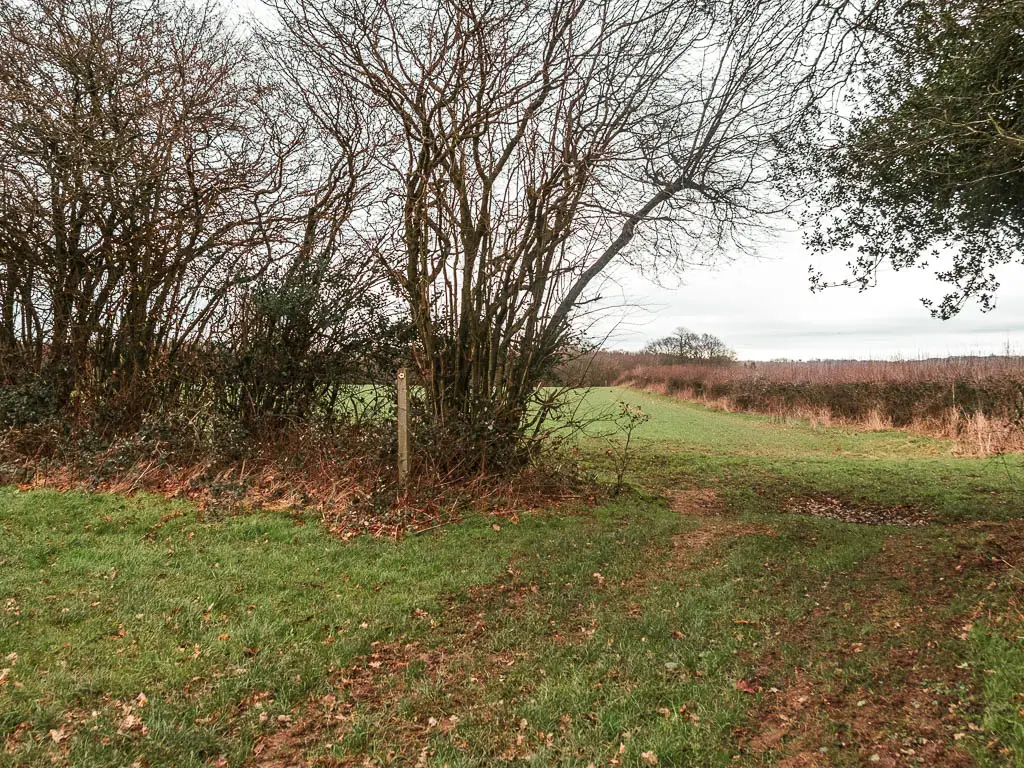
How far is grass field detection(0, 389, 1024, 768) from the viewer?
9.48 feet

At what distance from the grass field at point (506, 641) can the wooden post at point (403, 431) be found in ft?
3.14

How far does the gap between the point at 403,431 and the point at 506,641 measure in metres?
3.58

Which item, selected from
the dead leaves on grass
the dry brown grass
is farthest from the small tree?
the dead leaves on grass

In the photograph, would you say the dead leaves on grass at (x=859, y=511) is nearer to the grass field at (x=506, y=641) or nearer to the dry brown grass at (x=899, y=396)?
the grass field at (x=506, y=641)

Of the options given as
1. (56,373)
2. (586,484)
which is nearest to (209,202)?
(56,373)

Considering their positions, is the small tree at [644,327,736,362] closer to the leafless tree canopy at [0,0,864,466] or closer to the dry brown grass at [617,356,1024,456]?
the dry brown grass at [617,356,1024,456]

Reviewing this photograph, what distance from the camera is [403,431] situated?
23.5 ft

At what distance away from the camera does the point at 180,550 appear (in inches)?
220

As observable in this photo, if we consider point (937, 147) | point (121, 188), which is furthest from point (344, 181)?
point (937, 147)

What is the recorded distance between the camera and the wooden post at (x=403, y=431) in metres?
7.06

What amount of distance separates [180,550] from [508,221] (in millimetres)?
5180

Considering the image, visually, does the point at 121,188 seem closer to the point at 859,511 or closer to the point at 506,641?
the point at 506,641

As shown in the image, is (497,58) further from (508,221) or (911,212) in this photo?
(911,212)

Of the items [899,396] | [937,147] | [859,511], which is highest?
[937,147]
